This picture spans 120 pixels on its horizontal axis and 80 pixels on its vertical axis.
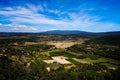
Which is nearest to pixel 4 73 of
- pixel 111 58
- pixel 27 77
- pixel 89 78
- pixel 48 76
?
pixel 27 77

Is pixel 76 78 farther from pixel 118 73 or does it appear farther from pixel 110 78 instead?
pixel 118 73

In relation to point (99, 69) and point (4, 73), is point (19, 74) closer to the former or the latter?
point (4, 73)

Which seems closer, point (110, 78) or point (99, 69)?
point (110, 78)

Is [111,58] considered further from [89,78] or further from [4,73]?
[4,73]

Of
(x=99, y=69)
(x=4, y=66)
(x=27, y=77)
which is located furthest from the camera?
(x=99, y=69)

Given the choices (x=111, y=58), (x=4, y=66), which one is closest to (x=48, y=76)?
(x=4, y=66)

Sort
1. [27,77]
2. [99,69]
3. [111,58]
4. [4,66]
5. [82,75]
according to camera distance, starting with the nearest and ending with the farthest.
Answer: [27,77], [82,75], [4,66], [99,69], [111,58]

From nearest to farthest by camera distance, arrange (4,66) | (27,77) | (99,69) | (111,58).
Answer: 1. (27,77)
2. (4,66)
3. (99,69)
4. (111,58)

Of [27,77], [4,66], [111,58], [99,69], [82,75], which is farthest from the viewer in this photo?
[111,58]

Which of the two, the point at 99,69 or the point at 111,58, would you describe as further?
the point at 111,58
